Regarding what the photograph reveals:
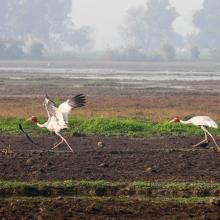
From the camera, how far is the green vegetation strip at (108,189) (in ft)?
43.0

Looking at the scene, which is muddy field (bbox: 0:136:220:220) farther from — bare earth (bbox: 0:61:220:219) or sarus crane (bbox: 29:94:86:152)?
sarus crane (bbox: 29:94:86:152)

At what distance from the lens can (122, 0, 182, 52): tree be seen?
473 feet

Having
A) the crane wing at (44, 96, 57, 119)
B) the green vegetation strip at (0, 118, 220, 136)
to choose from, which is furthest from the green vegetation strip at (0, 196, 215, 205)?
the green vegetation strip at (0, 118, 220, 136)

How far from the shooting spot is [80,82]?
47844 millimetres

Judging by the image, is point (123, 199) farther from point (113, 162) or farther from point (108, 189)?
point (113, 162)

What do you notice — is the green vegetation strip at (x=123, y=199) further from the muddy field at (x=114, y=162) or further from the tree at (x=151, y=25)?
the tree at (x=151, y=25)

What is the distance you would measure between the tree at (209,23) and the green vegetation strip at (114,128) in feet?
422

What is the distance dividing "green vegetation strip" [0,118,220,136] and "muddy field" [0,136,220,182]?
6.92 ft

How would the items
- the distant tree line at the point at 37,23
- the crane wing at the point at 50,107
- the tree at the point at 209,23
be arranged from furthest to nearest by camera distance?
the tree at the point at 209,23 → the distant tree line at the point at 37,23 → the crane wing at the point at 50,107

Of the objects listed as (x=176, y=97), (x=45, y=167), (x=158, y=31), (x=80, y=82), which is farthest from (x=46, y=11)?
(x=45, y=167)

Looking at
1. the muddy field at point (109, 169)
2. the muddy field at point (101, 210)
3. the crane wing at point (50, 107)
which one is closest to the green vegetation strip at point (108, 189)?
the muddy field at point (109, 169)

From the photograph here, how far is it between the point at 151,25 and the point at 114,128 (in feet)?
405

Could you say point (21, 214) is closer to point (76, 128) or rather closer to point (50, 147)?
point (50, 147)

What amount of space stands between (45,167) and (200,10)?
141618 millimetres
